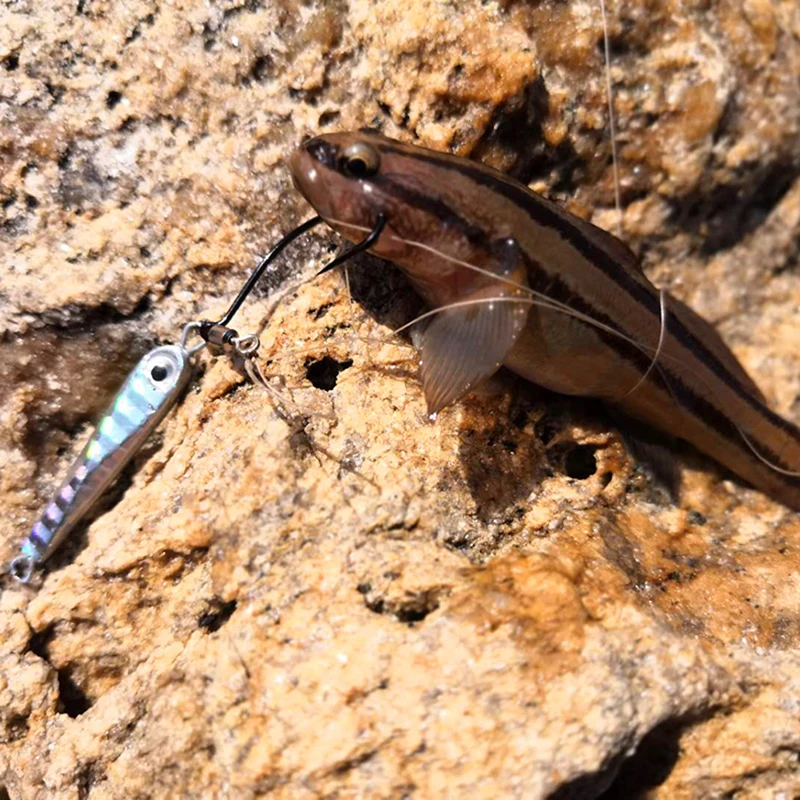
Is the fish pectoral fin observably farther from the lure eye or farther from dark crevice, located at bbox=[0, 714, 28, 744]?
dark crevice, located at bbox=[0, 714, 28, 744]

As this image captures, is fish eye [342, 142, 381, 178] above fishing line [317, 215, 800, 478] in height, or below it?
above

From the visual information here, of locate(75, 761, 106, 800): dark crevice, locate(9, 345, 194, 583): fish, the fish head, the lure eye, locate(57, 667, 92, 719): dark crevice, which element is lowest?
locate(75, 761, 106, 800): dark crevice

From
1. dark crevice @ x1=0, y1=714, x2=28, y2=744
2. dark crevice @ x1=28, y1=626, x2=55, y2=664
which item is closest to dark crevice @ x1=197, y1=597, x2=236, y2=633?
dark crevice @ x1=28, y1=626, x2=55, y2=664

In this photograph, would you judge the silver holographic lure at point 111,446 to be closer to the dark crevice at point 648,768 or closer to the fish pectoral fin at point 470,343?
the fish pectoral fin at point 470,343

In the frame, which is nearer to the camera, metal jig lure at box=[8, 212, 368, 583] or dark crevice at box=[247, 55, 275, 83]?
metal jig lure at box=[8, 212, 368, 583]

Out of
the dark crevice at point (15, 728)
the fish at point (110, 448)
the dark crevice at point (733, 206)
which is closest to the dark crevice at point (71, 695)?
the dark crevice at point (15, 728)

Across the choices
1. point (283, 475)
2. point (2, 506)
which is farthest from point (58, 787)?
point (283, 475)

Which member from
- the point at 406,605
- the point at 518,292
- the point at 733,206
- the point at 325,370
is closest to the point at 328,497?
the point at 406,605

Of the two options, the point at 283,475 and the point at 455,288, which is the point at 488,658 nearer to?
the point at 283,475
